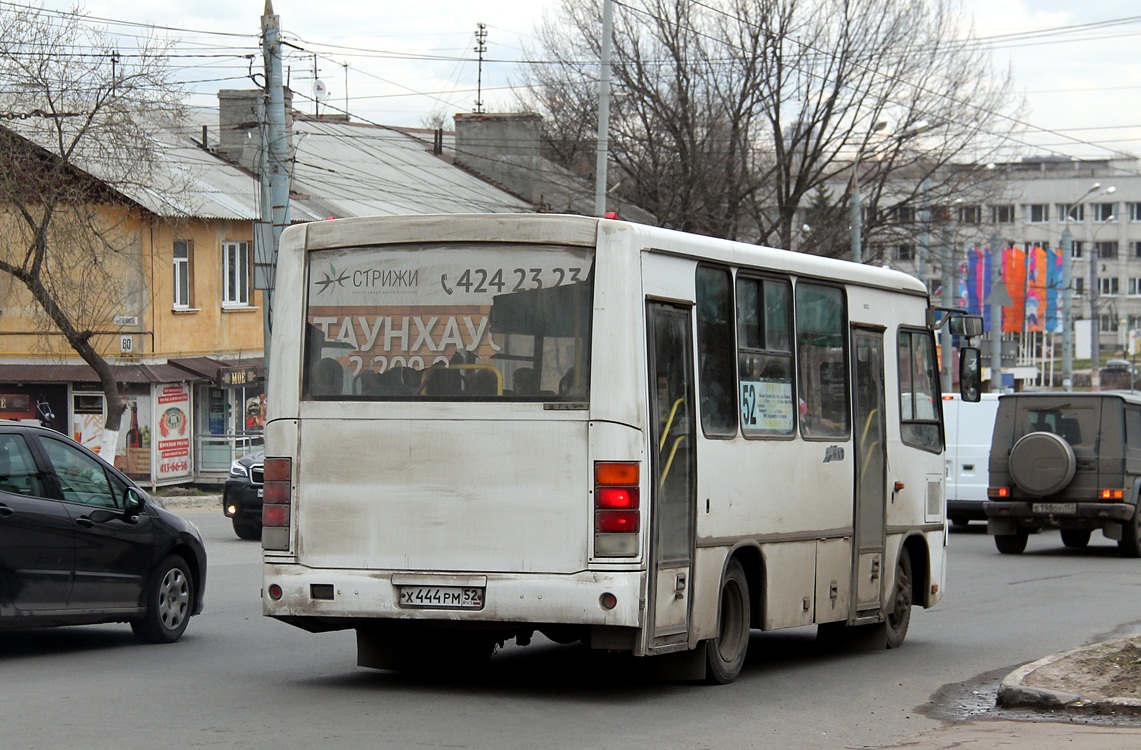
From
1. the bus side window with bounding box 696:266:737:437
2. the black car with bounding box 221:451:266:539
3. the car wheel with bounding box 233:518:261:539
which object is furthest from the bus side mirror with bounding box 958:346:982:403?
the car wheel with bounding box 233:518:261:539

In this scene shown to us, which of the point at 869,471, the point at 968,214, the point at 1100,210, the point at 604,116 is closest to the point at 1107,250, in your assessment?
the point at 1100,210

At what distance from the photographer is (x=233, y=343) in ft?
123

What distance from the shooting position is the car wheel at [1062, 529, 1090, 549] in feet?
81.0

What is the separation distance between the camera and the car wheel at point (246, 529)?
74.6 feet

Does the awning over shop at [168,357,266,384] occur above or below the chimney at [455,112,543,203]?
below

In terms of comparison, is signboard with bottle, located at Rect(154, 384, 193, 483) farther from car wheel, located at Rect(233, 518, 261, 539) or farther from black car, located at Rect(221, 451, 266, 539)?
black car, located at Rect(221, 451, 266, 539)

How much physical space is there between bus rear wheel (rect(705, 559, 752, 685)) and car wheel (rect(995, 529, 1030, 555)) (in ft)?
46.8

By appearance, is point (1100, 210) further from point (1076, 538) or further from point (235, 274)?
point (1076, 538)

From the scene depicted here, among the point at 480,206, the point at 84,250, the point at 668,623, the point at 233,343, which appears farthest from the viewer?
the point at 480,206

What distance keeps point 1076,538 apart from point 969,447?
7.99 ft

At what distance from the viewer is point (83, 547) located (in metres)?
10.8

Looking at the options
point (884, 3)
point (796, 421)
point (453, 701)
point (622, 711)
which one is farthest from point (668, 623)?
point (884, 3)

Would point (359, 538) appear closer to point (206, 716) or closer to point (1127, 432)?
point (206, 716)

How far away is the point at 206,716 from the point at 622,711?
2.15 m
